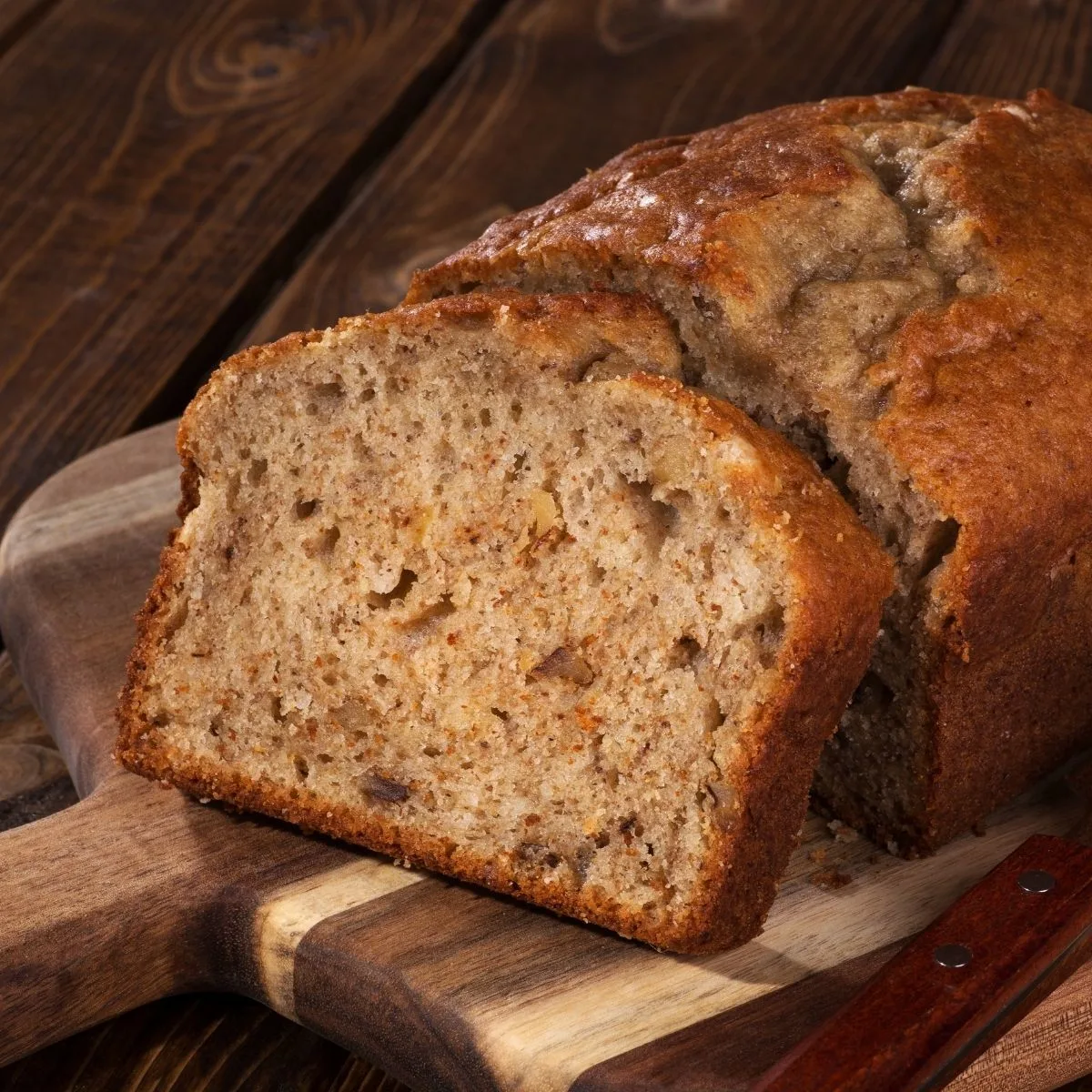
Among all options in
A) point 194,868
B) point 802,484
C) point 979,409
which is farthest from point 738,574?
point 194,868

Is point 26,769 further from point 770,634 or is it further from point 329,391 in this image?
point 770,634

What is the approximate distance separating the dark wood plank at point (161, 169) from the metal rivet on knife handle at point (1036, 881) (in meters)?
2.61

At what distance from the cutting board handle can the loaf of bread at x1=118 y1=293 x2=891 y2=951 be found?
0.16 metres

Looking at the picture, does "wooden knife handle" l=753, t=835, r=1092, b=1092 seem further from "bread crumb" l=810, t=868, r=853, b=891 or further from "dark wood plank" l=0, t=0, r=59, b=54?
"dark wood plank" l=0, t=0, r=59, b=54

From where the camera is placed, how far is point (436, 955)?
2764 mm

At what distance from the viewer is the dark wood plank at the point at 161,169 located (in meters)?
4.75

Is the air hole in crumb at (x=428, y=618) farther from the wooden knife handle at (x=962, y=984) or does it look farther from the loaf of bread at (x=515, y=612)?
the wooden knife handle at (x=962, y=984)

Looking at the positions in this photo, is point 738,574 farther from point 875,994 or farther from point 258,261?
point 258,261

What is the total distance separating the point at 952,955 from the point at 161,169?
12.0 ft

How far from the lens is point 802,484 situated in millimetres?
2723

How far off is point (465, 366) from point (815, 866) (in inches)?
38.2

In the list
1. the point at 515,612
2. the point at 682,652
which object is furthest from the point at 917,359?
the point at 515,612

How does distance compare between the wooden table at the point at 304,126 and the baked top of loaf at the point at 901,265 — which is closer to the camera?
the baked top of loaf at the point at 901,265

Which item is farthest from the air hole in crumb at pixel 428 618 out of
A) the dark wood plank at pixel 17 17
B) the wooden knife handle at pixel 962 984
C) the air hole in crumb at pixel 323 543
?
the dark wood plank at pixel 17 17
